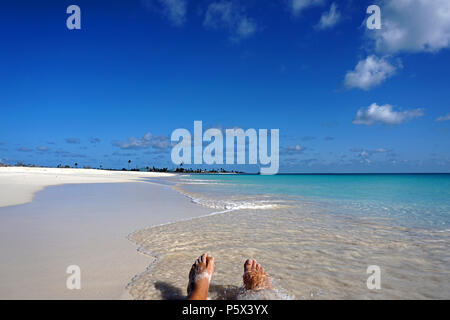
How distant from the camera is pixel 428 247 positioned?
534 cm

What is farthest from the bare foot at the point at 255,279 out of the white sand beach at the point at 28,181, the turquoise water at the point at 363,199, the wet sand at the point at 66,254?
the white sand beach at the point at 28,181

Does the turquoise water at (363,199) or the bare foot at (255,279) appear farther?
the turquoise water at (363,199)

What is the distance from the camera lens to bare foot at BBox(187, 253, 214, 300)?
2.96m

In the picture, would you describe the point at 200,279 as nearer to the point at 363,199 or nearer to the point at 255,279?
the point at 255,279

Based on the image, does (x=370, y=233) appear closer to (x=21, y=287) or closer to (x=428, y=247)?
(x=428, y=247)

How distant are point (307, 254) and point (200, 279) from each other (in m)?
2.36

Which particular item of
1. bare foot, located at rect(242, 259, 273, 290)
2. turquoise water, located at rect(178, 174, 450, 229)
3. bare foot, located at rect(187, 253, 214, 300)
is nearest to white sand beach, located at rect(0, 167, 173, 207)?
turquoise water, located at rect(178, 174, 450, 229)

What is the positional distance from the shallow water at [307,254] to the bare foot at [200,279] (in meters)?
0.18

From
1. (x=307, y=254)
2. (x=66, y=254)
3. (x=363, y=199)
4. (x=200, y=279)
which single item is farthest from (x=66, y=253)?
(x=363, y=199)

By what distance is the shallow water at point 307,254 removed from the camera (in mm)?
3328

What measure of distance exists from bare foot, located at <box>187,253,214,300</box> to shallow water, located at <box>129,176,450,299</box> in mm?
176

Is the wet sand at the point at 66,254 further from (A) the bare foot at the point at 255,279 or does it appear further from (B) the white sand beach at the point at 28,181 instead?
(B) the white sand beach at the point at 28,181

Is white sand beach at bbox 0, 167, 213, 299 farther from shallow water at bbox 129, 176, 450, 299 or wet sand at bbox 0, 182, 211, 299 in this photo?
shallow water at bbox 129, 176, 450, 299
